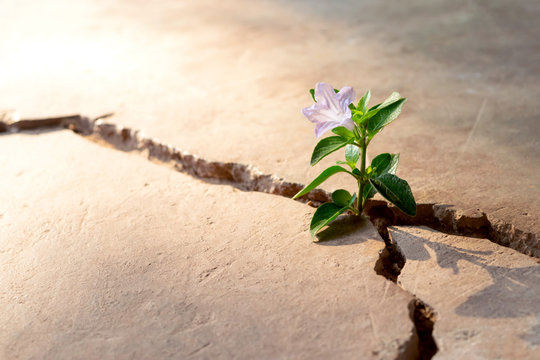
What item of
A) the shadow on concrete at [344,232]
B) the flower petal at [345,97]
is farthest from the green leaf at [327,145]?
the shadow on concrete at [344,232]

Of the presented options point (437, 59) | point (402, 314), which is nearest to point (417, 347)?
point (402, 314)

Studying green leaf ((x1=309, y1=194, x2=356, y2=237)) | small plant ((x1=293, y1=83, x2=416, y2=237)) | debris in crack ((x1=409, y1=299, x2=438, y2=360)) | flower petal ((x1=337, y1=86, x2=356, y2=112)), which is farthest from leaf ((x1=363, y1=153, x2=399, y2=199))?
debris in crack ((x1=409, y1=299, x2=438, y2=360))

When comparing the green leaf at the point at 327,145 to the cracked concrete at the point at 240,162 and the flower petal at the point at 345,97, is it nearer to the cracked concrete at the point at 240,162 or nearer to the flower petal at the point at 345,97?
the flower petal at the point at 345,97

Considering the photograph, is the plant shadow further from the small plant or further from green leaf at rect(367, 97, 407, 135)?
green leaf at rect(367, 97, 407, 135)

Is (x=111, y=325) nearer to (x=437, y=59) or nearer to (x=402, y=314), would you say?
(x=402, y=314)

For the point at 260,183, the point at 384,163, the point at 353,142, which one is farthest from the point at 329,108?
the point at 260,183
